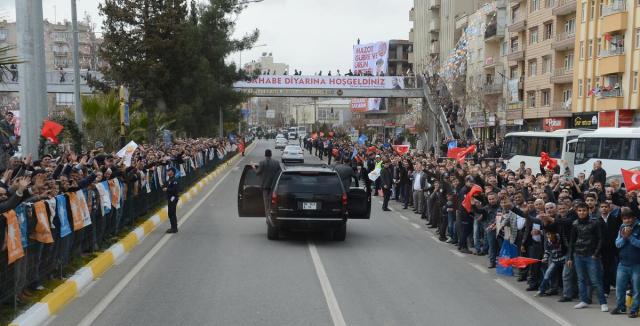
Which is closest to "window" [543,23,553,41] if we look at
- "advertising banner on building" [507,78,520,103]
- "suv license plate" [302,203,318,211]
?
"advertising banner on building" [507,78,520,103]

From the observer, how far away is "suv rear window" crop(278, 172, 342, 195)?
14.3m

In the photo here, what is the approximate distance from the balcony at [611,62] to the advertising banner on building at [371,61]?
6863 cm

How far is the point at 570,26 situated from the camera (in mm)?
49094

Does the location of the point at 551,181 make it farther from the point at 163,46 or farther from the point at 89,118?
the point at 163,46

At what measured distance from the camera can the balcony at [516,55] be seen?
5656cm

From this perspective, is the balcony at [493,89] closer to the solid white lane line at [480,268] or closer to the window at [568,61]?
the window at [568,61]

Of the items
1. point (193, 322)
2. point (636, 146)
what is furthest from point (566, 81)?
point (193, 322)

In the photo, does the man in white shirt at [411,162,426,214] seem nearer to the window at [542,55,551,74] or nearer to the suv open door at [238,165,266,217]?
the suv open door at [238,165,266,217]

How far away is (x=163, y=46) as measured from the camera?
3600 centimetres

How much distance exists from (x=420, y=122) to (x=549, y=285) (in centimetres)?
5684

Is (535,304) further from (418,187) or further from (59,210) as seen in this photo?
(418,187)

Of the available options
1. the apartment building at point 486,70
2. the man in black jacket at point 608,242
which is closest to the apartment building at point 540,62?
the apartment building at point 486,70

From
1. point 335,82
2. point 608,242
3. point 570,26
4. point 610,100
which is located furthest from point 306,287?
point 335,82

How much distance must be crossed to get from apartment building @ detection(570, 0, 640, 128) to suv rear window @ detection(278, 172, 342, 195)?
102 ft
